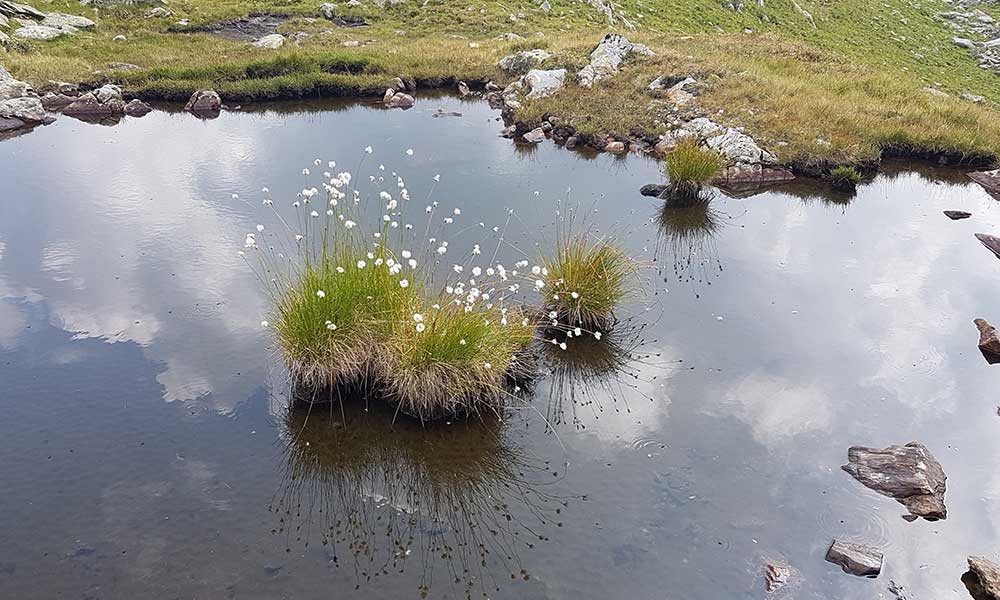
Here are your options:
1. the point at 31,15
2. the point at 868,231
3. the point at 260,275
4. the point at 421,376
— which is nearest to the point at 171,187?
the point at 260,275

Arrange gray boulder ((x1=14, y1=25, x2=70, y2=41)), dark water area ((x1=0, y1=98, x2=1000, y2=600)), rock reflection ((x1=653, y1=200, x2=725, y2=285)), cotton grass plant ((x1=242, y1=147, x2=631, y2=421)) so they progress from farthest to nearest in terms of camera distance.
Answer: gray boulder ((x1=14, y1=25, x2=70, y2=41)) < rock reflection ((x1=653, y1=200, x2=725, y2=285)) < cotton grass plant ((x1=242, y1=147, x2=631, y2=421)) < dark water area ((x1=0, y1=98, x2=1000, y2=600))

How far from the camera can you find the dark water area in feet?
25.0

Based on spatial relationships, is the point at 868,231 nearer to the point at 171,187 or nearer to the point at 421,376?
the point at 421,376

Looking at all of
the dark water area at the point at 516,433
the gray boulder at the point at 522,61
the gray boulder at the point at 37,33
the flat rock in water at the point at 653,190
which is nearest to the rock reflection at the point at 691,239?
the dark water area at the point at 516,433

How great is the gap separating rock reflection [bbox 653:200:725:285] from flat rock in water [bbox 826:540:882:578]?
23.9 feet

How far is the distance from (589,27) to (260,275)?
3856 cm

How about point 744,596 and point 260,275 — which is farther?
point 260,275

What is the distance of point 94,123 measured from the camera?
24.8 metres

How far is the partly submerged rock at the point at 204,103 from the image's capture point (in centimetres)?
2667

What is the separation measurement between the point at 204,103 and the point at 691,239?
20.0 metres

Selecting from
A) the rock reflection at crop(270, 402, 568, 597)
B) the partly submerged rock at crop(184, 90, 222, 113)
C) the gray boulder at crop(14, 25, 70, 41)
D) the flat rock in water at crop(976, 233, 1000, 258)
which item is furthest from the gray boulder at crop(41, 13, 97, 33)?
the flat rock in water at crop(976, 233, 1000, 258)

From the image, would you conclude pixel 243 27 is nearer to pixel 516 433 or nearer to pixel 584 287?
pixel 584 287

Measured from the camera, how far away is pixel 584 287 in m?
12.1

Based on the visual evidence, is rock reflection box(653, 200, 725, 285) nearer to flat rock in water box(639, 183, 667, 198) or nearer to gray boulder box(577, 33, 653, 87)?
flat rock in water box(639, 183, 667, 198)
